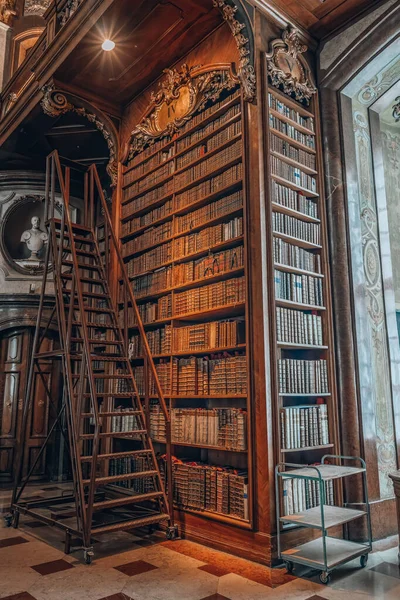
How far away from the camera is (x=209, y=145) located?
3.86 meters

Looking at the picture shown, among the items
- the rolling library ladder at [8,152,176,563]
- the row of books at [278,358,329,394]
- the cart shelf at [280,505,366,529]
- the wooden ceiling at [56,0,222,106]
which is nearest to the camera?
the cart shelf at [280,505,366,529]

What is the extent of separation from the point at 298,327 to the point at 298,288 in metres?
0.29

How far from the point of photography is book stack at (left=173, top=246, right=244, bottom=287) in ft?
11.3

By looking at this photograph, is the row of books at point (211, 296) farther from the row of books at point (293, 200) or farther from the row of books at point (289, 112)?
the row of books at point (289, 112)

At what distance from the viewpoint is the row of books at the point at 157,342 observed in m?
3.99

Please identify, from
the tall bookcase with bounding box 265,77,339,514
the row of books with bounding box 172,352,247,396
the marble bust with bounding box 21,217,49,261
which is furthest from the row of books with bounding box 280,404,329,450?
the marble bust with bounding box 21,217,49,261

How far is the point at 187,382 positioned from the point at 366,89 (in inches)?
113

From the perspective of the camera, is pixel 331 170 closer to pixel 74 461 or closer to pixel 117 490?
pixel 74 461

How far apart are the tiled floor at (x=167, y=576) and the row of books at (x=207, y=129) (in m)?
3.15

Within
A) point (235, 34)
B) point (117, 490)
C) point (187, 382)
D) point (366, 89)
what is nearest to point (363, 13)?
point (366, 89)

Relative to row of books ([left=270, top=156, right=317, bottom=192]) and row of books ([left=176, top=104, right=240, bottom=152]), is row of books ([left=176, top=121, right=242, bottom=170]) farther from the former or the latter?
row of books ([left=270, top=156, right=317, bottom=192])

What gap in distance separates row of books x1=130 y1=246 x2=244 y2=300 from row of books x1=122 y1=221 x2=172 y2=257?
0.89ft

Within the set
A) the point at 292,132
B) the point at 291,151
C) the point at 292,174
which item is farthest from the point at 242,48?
the point at 292,174

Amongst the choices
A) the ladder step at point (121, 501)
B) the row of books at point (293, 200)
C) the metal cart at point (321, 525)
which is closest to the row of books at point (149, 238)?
the row of books at point (293, 200)
